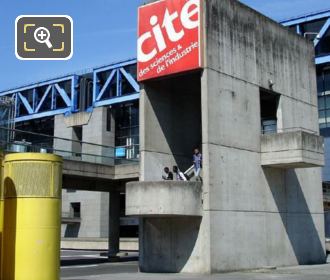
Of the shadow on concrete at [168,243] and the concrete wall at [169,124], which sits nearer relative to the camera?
the shadow on concrete at [168,243]

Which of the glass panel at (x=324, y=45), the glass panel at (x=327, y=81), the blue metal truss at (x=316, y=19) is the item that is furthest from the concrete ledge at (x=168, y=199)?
the glass panel at (x=327, y=81)

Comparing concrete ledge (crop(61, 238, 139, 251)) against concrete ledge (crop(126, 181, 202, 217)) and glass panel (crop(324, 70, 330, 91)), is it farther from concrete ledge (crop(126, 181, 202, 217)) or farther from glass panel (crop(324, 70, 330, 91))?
concrete ledge (crop(126, 181, 202, 217))

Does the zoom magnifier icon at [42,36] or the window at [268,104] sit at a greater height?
the window at [268,104]

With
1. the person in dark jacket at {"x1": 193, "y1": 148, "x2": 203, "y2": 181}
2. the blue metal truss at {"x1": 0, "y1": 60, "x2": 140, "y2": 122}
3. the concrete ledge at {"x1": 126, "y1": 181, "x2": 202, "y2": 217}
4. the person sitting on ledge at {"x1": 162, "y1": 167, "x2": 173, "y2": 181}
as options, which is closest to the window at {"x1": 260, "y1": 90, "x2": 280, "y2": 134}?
the person in dark jacket at {"x1": 193, "y1": 148, "x2": 203, "y2": 181}

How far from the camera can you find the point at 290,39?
29.7m

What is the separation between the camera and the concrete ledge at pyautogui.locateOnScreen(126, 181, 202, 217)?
22.6m

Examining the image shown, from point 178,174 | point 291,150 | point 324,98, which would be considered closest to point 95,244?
point 324,98

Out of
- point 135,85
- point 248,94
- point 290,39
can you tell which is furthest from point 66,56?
point 135,85

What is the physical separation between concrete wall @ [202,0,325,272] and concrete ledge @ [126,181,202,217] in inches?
19.9

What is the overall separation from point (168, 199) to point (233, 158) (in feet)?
12.5

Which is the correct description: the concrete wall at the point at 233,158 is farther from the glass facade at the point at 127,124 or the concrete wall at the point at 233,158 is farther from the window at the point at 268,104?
the glass facade at the point at 127,124

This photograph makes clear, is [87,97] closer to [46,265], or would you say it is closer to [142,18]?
[142,18]

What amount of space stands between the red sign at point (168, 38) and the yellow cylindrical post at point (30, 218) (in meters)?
12.6

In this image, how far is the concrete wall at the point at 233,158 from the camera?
925 inches
